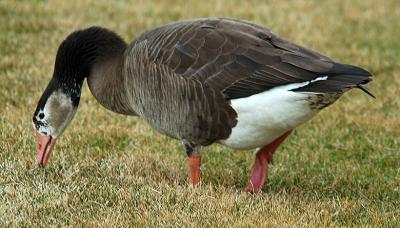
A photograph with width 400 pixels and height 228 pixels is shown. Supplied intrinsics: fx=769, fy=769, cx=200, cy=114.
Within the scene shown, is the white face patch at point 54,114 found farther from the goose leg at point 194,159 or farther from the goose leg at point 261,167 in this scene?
the goose leg at point 261,167

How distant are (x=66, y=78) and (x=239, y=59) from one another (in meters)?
1.62

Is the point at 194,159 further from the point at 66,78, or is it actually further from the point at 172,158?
the point at 66,78

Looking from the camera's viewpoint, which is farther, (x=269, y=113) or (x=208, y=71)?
(x=208, y=71)

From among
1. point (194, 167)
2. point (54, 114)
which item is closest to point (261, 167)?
point (194, 167)

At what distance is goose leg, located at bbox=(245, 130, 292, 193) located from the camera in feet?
20.7

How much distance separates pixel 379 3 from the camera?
1375 cm

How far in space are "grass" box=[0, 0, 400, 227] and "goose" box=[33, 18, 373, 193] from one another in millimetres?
428

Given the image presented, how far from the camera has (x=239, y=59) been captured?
5770 millimetres

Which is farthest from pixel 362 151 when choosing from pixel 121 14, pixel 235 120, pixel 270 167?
pixel 121 14

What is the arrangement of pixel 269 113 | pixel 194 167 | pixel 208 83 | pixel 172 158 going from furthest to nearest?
1. pixel 172 158
2. pixel 194 167
3. pixel 208 83
4. pixel 269 113

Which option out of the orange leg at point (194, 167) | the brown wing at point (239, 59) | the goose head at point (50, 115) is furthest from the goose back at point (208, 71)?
the goose head at point (50, 115)

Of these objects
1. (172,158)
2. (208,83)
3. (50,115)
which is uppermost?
(208,83)

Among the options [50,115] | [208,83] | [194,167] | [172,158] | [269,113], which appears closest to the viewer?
[269,113]

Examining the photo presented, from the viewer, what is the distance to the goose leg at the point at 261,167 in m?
6.30
